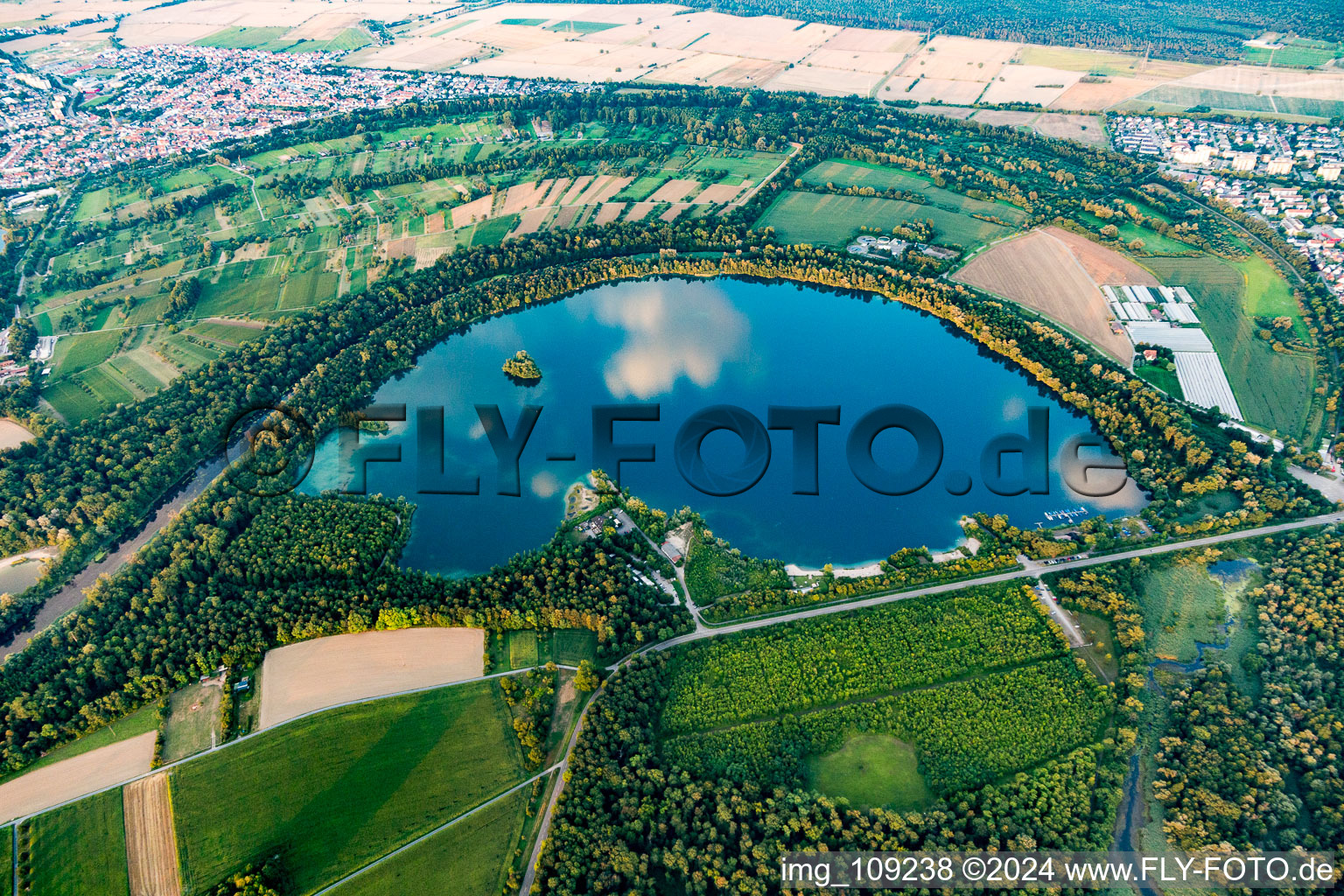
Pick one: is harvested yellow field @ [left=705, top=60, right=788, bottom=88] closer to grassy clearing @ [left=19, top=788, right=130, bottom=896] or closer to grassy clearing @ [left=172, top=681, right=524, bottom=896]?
grassy clearing @ [left=172, top=681, right=524, bottom=896]

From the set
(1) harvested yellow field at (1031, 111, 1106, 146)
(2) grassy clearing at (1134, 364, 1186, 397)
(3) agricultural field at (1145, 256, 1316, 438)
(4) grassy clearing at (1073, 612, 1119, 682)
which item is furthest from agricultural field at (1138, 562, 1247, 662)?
(1) harvested yellow field at (1031, 111, 1106, 146)

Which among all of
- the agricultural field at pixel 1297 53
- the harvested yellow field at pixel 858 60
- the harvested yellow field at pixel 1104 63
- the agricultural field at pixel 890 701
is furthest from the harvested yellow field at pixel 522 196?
the agricultural field at pixel 1297 53

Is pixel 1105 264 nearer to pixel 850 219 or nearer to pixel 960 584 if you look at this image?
pixel 850 219

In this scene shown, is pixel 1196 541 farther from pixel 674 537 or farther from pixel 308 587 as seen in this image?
pixel 308 587

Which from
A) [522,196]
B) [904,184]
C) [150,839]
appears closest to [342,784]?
[150,839]

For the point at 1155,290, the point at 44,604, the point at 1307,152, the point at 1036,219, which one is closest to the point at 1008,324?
the point at 1155,290
